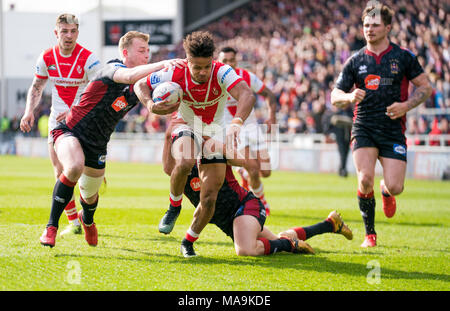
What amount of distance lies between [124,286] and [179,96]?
6.05 ft

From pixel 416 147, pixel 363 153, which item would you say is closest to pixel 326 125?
pixel 416 147

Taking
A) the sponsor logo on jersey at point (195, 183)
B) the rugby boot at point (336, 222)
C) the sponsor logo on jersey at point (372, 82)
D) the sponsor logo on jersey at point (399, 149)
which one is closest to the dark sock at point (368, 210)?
Answer: the rugby boot at point (336, 222)

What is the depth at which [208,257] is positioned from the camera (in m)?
5.96

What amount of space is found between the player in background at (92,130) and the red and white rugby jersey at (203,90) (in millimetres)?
472

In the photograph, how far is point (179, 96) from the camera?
5.64 metres

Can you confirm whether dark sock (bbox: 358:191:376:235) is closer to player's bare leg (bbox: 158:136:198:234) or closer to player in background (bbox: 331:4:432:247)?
player in background (bbox: 331:4:432:247)

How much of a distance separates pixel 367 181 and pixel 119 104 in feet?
9.24

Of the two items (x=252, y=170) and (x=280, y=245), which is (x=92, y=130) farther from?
(x=252, y=170)

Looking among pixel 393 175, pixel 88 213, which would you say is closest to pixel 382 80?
pixel 393 175

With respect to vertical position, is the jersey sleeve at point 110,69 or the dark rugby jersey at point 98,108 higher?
the jersey sleeve at point 110,69

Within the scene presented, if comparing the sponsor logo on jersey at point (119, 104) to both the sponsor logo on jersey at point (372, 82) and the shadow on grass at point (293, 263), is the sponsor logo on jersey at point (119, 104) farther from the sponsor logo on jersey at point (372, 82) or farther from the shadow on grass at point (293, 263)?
the sponsor logo on jersey at point (372, 82)

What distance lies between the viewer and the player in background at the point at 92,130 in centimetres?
606

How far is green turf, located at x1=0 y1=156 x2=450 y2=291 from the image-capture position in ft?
15.7
